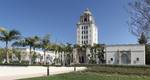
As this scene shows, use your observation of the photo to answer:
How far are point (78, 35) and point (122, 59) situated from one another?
44.3 m

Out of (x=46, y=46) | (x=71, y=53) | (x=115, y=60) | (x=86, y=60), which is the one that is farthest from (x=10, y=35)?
(x=86, y=60)

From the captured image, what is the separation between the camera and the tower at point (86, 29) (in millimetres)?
132250

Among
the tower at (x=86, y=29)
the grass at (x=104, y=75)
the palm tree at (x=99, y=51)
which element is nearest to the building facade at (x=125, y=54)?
the palm tree at (x=99, y=51)

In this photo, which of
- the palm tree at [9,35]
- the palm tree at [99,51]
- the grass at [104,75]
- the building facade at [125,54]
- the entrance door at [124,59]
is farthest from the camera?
the palm tree at [99,51]

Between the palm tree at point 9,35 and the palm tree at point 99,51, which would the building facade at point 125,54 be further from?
the palm tree at point 9,35

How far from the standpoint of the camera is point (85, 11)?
13400cm

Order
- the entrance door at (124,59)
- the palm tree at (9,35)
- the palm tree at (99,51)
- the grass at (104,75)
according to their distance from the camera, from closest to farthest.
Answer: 1. the grass at (104,75)
2. the palm tree at (9,35)
3. the entrance door at (124,59)
4. the palm tree at (99,51)

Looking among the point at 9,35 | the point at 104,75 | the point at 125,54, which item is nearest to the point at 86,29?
the point at 125,54

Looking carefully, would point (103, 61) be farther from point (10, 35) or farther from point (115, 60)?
point (10, 35)

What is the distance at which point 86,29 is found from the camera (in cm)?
13362

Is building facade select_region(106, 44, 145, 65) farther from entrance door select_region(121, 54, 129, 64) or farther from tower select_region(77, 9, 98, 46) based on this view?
tower select_region(77, 9, 98, 46)

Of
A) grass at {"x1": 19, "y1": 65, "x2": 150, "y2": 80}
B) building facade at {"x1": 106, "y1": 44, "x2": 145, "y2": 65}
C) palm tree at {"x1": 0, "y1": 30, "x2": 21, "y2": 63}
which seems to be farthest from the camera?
building facade at {"x1": 106, "y1": 44, "x2": 145, "y2": 65}

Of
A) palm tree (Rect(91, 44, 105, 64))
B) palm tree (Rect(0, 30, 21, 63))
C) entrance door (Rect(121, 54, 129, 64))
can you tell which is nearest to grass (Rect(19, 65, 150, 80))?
palm tree (Rect(0, 30, 21, 63))

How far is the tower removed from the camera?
132 m
